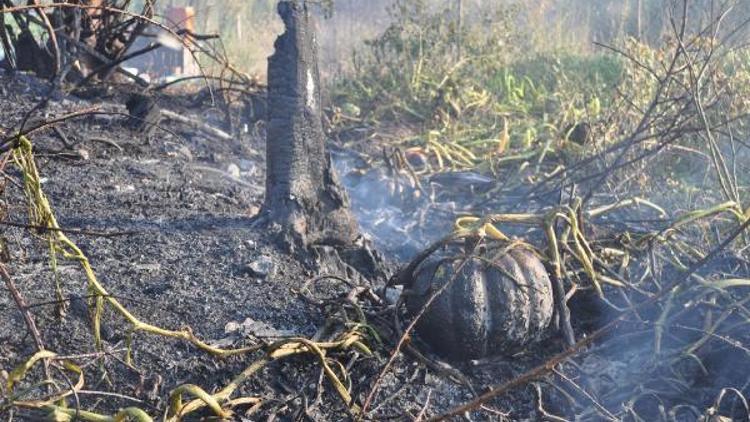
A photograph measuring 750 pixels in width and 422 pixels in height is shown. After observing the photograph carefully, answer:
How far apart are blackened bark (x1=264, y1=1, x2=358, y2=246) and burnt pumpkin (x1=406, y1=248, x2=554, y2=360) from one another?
0.87 meters

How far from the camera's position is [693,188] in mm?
5398

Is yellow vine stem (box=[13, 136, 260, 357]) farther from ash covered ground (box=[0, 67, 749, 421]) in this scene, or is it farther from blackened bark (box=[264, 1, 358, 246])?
blackened bark (box=[264, 1, 358, 246])

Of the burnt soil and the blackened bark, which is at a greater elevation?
the blackened bark

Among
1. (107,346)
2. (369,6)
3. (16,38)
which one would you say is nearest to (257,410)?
(107,346)

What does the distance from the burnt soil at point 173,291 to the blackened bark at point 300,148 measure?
0.77 feet

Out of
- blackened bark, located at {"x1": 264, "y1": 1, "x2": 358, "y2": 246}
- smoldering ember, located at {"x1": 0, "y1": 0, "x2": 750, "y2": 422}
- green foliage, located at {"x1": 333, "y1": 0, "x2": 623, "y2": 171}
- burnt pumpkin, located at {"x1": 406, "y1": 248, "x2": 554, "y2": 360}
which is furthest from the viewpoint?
green foliage, located at {"x1": 333, "y1": 0, "x2": 623, "y2": 171}

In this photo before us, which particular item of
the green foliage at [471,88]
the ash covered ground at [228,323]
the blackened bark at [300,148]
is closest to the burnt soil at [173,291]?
the ash covered ground at [228,323]

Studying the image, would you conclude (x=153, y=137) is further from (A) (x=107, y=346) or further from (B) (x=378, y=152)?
(A) (x=107, y=346)

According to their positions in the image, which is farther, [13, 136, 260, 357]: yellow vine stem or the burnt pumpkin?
the burnt pumpkin

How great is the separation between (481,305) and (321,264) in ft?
2.87

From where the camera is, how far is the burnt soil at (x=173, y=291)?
2.73m

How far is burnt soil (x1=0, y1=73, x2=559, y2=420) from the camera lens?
8.97ft

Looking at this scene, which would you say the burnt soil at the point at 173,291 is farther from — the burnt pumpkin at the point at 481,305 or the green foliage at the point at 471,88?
the green foliage at the point at 471,88

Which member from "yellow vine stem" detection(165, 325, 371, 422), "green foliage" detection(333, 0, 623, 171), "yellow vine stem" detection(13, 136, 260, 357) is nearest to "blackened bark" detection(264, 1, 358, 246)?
"yellow vine stem" detection(165, 325, 371, 422)
